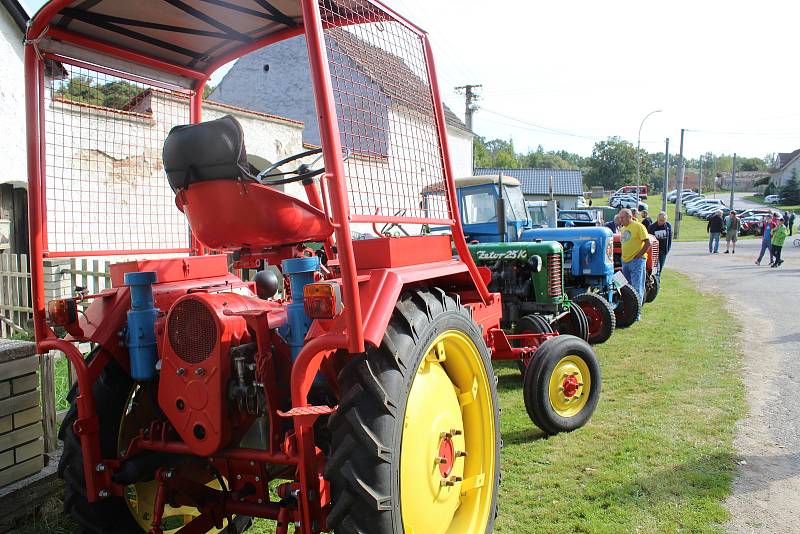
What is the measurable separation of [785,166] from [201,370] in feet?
313

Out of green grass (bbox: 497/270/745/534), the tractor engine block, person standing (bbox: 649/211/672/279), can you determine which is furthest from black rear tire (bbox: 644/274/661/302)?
the tractor engine block

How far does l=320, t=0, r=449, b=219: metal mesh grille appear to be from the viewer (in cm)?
224

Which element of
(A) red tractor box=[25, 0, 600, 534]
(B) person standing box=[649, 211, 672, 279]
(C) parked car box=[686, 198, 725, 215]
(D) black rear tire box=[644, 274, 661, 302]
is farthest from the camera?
(C) parked car box=[686, 198, 725, 215]

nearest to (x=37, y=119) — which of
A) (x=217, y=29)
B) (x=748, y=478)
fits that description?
(x=217, y=29)

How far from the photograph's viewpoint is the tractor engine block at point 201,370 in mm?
2229

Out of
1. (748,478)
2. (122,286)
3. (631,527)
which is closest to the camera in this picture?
(122,286)

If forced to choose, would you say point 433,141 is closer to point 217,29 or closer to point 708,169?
point 217,29

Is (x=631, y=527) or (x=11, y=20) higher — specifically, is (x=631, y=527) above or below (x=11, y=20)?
below

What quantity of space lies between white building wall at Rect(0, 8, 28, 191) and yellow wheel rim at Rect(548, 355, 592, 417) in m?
8.94

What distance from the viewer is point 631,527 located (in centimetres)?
319

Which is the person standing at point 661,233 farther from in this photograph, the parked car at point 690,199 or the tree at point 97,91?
the parked car at point 690,199

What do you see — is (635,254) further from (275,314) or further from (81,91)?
(81,91)

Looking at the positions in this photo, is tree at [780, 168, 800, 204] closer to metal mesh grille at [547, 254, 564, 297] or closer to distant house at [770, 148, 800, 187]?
distant house at [770, 148, 800, 187]

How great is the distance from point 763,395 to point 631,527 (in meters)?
3.05
